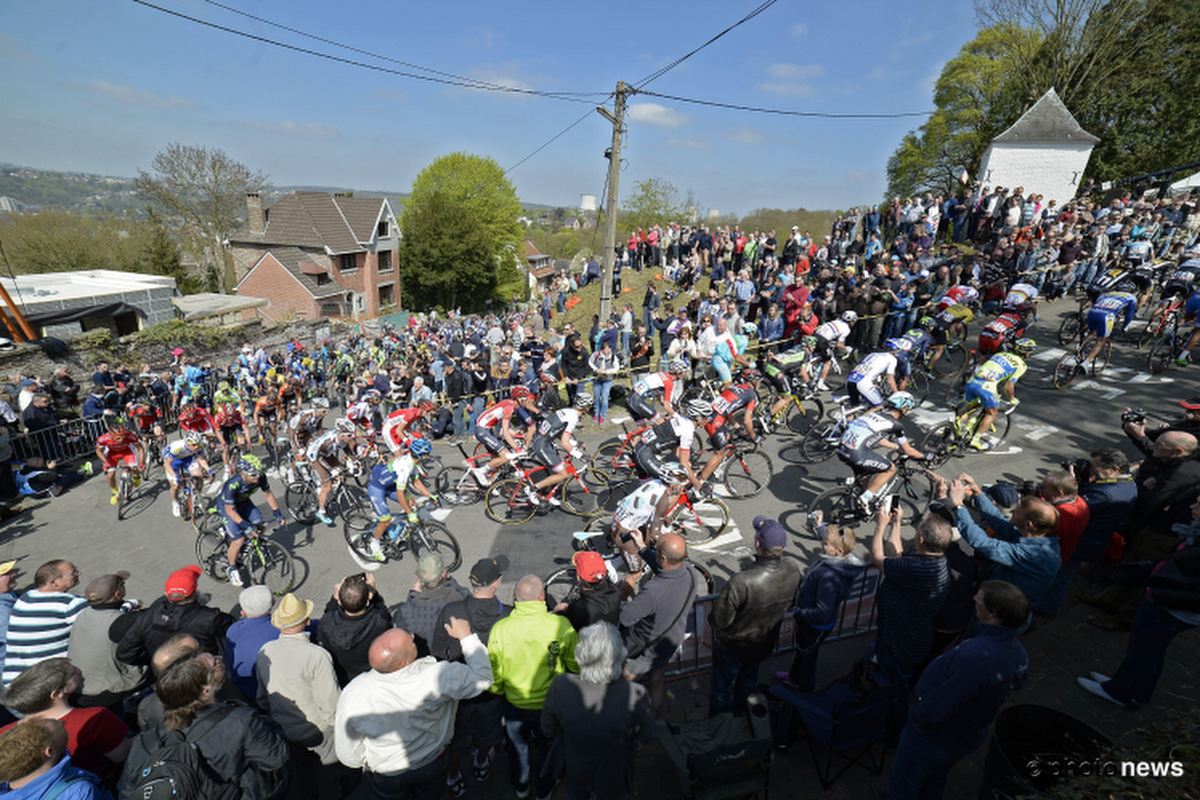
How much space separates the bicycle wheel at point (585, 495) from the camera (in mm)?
8297

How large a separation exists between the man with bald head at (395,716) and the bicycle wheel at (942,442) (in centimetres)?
786

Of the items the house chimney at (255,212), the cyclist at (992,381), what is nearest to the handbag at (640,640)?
the cyclist at (992,381)

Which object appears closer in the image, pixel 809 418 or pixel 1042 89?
pixel 809 418

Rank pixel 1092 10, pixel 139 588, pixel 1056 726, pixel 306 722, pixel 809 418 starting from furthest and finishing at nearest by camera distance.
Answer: pixel 1092 10 → pixel 809 418 → pixel 139 588 → pixel 306 722 → pixel 1056 726

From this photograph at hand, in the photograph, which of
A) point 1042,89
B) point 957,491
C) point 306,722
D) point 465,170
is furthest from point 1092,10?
point 465,170

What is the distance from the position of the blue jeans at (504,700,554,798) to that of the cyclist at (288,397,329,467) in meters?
6.07

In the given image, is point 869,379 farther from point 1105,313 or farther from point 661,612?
point 1105,313

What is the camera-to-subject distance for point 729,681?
14.5 ft

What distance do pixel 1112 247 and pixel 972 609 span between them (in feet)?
61.5

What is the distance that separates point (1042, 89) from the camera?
32.3 metres

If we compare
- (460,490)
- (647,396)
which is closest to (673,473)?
(647,396)

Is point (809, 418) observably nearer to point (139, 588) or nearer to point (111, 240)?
point (139, 588)

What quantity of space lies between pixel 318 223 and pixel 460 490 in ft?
141

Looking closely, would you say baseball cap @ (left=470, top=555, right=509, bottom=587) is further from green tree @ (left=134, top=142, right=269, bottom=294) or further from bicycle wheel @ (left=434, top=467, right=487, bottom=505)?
green tree @ (left=134, top=142, right=269, bottom=294)
